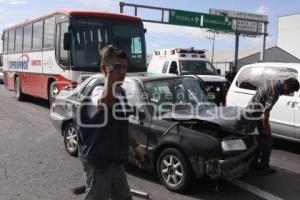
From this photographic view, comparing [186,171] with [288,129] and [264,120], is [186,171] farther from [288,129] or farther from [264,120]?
[288,129]

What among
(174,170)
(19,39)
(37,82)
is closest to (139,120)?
(174,170)

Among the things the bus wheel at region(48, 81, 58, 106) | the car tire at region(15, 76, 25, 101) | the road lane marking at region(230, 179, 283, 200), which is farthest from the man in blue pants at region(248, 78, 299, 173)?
the car tire at region(15, 76, 25, 101)

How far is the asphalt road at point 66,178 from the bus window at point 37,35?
238 inches

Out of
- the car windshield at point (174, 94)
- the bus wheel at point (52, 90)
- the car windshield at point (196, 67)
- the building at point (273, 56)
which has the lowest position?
the bus wheel at point (52, 90)

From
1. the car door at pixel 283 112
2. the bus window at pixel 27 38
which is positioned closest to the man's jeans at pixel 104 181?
the car door at pixel 283 112

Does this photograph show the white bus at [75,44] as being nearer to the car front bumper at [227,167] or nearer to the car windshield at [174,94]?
the car windshield at [174,94]

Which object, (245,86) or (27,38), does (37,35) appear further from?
(245,86)

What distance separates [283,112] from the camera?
8656 mm

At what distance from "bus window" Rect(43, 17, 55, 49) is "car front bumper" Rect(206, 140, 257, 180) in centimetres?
912

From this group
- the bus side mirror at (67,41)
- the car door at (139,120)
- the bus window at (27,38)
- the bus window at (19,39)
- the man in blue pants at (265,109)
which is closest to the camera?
the car door at (139,120)

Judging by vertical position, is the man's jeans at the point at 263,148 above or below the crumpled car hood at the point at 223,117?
below

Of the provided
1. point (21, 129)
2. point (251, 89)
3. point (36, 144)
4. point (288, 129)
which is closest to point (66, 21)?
point (21, 129)

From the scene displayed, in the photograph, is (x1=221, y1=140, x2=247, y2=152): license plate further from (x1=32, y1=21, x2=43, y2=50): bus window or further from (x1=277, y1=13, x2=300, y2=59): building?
(x1=277, y1=13, x2=300, y2=59): building

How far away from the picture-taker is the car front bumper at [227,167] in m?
5.57
